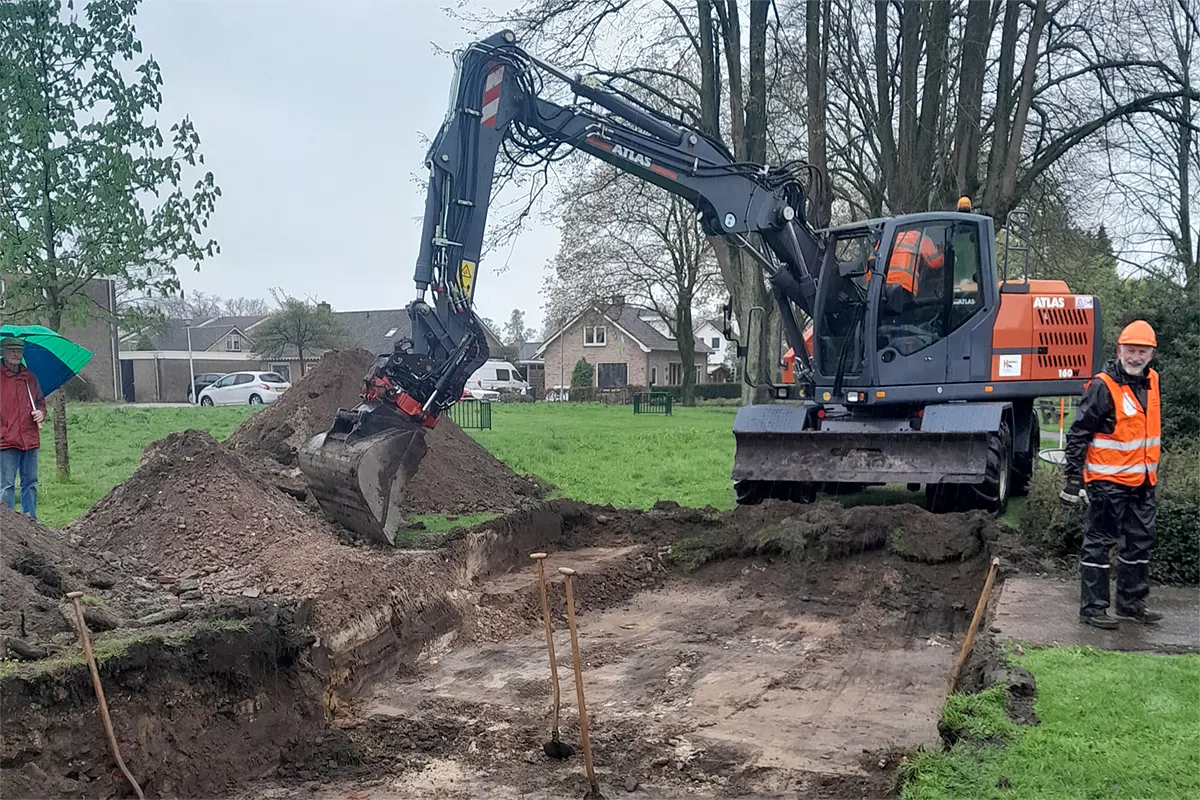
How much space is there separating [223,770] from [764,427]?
22.2 ft

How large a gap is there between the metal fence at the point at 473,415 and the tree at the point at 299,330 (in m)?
21.4

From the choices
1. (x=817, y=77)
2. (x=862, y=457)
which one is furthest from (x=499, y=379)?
(x=862, y=457)

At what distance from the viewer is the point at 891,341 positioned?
393 inches

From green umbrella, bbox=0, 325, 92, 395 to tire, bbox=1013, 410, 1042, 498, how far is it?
382 inches

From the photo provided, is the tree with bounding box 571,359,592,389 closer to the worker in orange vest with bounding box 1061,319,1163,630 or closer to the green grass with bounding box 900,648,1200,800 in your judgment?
the worker in orange vest with bounding box 1061,319,1163,630

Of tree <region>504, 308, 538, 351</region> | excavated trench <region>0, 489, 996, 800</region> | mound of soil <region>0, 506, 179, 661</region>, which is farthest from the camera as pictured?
tree <region>504, 308, 538, 351</region>

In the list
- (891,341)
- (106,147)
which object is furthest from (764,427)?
(106,147)

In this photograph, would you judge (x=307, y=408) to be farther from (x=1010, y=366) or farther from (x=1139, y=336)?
(x=1139, y=336)

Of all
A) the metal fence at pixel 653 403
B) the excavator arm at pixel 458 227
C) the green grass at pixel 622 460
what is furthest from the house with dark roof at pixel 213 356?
the excavator arm at pixel 458 227

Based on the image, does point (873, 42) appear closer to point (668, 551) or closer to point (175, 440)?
point (668, 551)

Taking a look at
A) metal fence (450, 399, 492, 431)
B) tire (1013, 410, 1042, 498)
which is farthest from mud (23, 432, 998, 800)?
metal fence (450, 399, 492, 431)

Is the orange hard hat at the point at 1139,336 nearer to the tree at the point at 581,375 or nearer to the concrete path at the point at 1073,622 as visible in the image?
the concrete path at the point at 1073,622

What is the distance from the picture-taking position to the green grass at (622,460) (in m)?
12.2

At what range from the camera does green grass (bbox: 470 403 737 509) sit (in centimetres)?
1217
